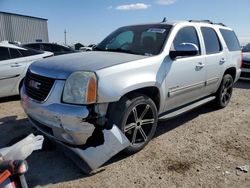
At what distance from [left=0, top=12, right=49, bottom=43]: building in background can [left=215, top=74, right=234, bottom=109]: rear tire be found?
74.2 ft

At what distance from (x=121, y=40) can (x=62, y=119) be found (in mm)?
2182

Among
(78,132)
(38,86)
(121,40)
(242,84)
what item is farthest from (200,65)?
(242,84)

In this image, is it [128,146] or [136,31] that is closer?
[128,146]

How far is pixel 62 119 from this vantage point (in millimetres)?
2971

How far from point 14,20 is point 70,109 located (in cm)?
2548

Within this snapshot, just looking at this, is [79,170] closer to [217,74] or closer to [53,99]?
[53,99]

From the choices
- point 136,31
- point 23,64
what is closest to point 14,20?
point 23,64

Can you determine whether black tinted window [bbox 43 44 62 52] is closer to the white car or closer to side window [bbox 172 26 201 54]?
the white car

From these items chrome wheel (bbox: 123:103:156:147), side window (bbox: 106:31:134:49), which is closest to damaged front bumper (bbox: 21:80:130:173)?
chrome wheel (bbox: 123:103:156:147)

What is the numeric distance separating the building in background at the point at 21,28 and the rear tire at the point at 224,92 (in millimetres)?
22607

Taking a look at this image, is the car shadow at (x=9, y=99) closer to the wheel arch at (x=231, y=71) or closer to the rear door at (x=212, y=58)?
the rear door at (x=212, y=58)

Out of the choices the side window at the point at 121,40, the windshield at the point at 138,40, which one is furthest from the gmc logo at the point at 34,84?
the side window at the point at 121,40

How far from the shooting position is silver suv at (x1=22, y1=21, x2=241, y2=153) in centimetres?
301

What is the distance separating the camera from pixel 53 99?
307 centimetres
